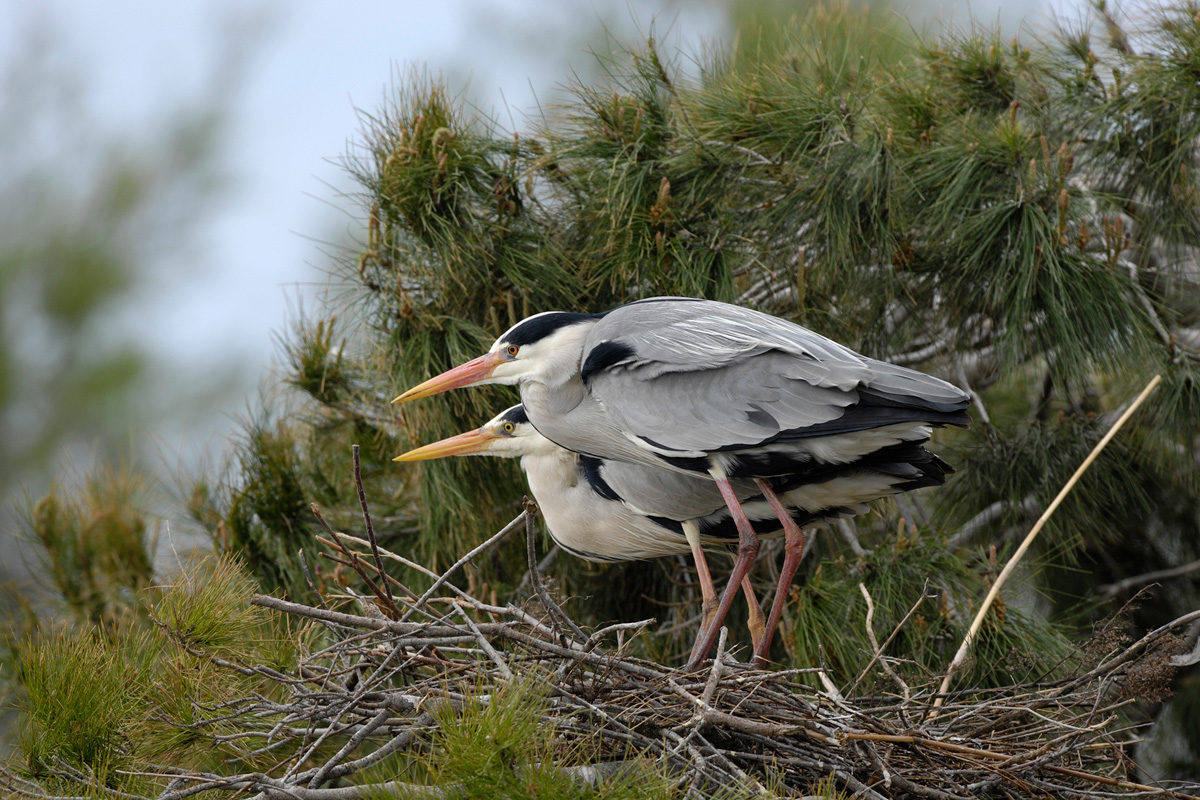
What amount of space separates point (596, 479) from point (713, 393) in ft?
1.49

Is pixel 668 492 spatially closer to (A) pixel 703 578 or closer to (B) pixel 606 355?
(A) pixel 703 578

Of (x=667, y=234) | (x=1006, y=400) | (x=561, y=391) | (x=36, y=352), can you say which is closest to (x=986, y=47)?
(x=667, y=234)

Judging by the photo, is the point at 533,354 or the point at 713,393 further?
the point at 533,354

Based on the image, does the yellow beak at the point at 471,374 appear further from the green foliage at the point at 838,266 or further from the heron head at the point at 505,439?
the green foliage at the point at 838,266

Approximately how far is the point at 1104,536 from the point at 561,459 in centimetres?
155

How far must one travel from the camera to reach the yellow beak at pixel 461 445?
81.0 inches

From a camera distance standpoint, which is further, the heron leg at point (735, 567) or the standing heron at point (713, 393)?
the heron leg at point (735, 567)

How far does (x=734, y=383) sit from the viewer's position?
1.64m

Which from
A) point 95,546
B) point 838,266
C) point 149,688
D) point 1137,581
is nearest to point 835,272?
point 838,266

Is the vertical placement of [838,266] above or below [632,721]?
above

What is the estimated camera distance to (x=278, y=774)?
1.65m

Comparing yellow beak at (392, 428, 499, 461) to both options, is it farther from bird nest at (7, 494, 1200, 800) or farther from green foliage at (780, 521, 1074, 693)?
green foliage at (780, 521, 1074, 693)

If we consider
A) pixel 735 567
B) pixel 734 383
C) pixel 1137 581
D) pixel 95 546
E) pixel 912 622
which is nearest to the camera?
pixel 734 383

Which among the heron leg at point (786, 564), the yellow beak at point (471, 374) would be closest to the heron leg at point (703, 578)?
the heron leg at point (786, 564)
